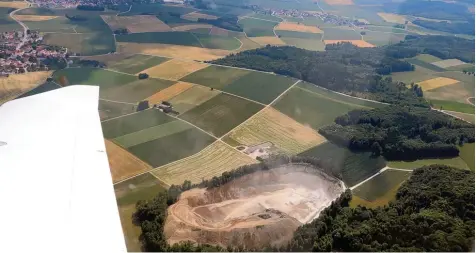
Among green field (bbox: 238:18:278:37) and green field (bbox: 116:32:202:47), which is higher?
green field (bbox: 238:18:278:37)

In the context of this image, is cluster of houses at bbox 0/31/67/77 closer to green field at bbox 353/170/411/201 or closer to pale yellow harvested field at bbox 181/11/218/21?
pale yellow harvested field at bbox 181/11/218/21

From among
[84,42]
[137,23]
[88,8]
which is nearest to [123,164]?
[84,42]

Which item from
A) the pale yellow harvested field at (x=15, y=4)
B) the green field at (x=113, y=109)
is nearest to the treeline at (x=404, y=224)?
the green field at (x=113, y=109)

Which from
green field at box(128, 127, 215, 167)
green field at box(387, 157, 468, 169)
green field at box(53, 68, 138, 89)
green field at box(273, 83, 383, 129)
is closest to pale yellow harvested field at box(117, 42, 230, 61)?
green field at box(53, 68, 138, 89)

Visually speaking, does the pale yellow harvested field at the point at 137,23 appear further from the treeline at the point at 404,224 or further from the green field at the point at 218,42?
the treeline at the point at 404,224

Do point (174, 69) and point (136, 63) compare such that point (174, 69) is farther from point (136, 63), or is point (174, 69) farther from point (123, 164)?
point (123, 164)

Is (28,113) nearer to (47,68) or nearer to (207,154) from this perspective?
(207,154)
